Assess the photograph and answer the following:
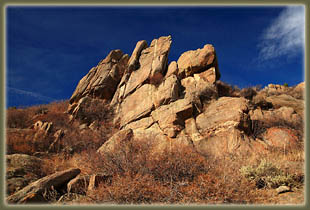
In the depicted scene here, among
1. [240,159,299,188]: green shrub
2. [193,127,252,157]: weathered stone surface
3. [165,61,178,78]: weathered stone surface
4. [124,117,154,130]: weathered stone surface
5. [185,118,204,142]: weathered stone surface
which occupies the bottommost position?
[240,159,299,188]: green shrub

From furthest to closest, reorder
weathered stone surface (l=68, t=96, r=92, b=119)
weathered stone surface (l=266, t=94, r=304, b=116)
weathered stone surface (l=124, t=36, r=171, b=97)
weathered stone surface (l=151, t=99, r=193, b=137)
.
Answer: weathered stone surface (l=68, t=96, r=92, b=119) < weathered stone surface (l=124, t=36, r=171, b=97) < weathered stone surface (l=266, t=94, r=304, b=116) < weathered stone surface (l=151, t=99, r=193, b=137)

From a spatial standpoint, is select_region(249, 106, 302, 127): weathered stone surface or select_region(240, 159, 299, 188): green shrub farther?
select_region(249, 106, 302, 127): weathered stone surface

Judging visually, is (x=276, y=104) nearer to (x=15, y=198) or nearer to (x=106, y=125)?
(x=106, y=125)

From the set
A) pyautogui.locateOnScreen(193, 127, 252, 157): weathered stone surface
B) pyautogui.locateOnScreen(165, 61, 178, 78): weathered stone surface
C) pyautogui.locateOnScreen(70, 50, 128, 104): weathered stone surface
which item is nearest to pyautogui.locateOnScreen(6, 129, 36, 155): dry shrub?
pyautogui.locateOnScreen(70, 50, 128, 104): weathered stone surface

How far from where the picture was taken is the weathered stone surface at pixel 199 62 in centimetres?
1527

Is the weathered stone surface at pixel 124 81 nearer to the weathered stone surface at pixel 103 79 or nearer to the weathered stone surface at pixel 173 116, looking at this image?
the weathered stone surface at pixel 103 79

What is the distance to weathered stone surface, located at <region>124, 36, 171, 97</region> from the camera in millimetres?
15664

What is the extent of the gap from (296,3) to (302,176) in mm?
5231

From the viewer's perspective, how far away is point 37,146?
42.4 ft

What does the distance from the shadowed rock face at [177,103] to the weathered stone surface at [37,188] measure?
2205mm

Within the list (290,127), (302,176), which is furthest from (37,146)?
(290,127)

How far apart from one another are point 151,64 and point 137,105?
3.54 m

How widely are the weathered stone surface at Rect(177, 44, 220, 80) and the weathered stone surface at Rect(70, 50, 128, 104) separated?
5973mm

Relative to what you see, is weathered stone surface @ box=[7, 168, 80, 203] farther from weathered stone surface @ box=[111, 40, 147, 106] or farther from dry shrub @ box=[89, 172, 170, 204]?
weathered stone surface @ box=[111, 40, 147, 106]
